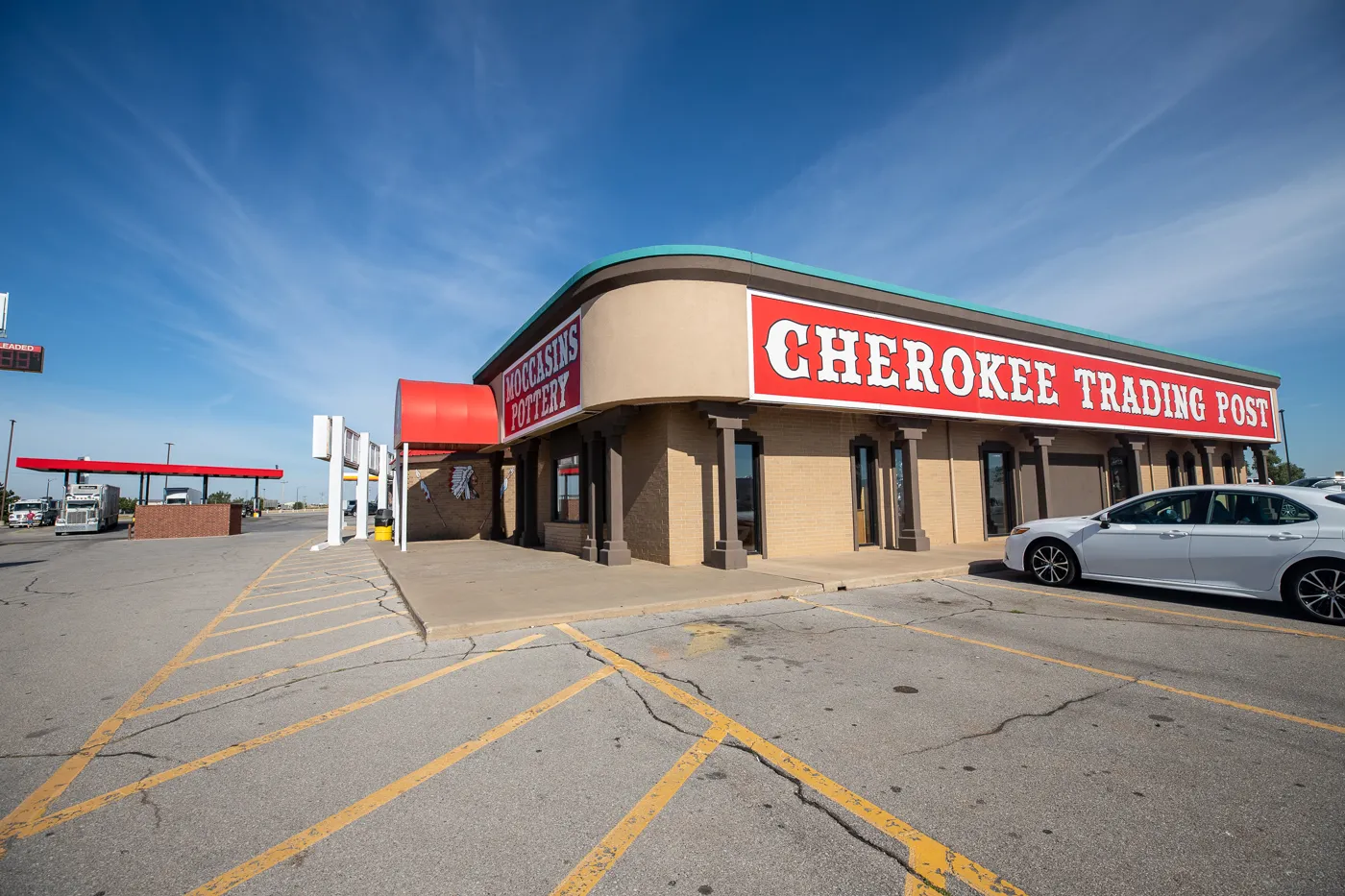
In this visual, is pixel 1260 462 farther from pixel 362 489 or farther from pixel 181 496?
pixel 181 496

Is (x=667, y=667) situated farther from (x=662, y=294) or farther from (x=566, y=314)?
(x=566, y=314)

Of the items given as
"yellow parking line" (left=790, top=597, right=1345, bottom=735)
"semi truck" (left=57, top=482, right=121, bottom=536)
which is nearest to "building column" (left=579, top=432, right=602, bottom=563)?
"yellow parking line" (left=790, top=597, right=1345, bottom=735)

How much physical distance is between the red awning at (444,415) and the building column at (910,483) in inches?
479

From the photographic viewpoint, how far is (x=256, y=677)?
18.5 feet

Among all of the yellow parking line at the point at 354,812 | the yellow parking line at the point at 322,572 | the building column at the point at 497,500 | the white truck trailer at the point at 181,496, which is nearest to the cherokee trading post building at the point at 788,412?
the building column at the point at 497,500

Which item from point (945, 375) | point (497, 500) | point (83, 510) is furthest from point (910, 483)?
point (83, 510)

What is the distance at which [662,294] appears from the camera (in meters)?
11.5

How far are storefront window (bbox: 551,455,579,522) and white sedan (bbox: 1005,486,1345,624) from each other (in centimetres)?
1095

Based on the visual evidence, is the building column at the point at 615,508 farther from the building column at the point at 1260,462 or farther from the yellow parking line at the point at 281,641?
the building column at the point at 1260,462

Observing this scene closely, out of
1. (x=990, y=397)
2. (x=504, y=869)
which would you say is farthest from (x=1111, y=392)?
(x=504, y=869)

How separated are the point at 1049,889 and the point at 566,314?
43.2ft

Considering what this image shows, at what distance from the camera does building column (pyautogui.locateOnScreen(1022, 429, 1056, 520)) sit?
1748cm

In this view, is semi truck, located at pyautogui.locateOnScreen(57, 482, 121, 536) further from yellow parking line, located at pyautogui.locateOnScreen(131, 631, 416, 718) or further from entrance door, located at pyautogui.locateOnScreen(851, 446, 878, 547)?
entrance door, located at pyautogui.locateOnScreen(851, 446, 878, 547)

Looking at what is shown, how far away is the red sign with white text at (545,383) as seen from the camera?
1340 cm
